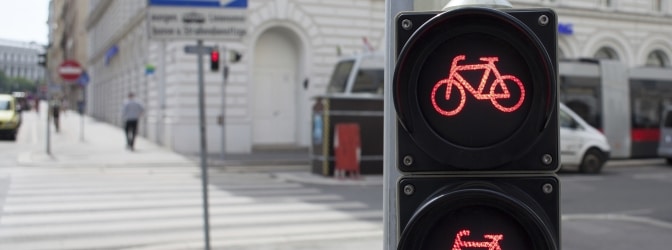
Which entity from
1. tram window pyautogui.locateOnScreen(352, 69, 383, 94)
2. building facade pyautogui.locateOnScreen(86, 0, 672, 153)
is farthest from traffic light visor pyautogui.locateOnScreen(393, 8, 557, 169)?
building facade pyautogui.locateOnScreen(86, 0, 672, 153)

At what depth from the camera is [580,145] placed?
1762 centimetres

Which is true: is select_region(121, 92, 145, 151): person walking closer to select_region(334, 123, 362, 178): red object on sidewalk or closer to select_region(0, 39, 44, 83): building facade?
select_region(334, 123, 362, 178): red object on sidewalk

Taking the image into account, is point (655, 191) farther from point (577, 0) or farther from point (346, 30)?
point (577, 0)

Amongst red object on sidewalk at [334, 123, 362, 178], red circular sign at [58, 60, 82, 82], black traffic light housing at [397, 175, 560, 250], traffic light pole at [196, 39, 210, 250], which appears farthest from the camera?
red circular sign at [58, 60, 82, 82]

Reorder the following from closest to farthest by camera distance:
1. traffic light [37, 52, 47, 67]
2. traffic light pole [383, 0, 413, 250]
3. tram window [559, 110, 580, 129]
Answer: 1. traffic light pole [383, 0, 413, 250]
2. tram window [559, 110, 580, 129]
3. traffic light [37, 52, 47, 67]

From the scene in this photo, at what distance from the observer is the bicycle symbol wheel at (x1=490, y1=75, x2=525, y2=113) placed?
189cm

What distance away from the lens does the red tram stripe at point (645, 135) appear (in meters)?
21.6

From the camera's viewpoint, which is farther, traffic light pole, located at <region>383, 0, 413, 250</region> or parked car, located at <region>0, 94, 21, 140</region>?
parked car, located at <region>0, 94, 21, 140</region>

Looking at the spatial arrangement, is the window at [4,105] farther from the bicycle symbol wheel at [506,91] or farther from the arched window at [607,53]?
the bicycle symbol wheel at [506,91]

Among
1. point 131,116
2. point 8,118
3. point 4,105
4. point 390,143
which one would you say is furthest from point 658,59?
point 390,143

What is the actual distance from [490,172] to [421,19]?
0.47m

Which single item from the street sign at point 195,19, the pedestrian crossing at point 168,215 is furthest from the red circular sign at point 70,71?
the street sign at point 195,19

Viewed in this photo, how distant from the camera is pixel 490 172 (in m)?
1.90

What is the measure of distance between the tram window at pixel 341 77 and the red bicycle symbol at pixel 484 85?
52.3 ft
